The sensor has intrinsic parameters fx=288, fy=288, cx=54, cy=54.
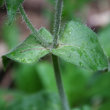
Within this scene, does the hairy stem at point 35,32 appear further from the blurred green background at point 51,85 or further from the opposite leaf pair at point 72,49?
the blurred green background at point 51,85

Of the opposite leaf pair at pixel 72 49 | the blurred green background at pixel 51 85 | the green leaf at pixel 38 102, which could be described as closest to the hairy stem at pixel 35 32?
the opposite leaf pair at pixel 72 49

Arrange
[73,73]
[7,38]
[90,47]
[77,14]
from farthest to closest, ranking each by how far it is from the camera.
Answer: [77,14] < [7,38] < [73,73] < [90,47]

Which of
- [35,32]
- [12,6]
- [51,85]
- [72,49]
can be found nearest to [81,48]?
[72,49]

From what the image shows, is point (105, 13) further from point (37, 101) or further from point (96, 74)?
point (37, 101)

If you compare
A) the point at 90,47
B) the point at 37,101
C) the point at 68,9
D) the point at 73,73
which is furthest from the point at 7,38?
the point at 90,47

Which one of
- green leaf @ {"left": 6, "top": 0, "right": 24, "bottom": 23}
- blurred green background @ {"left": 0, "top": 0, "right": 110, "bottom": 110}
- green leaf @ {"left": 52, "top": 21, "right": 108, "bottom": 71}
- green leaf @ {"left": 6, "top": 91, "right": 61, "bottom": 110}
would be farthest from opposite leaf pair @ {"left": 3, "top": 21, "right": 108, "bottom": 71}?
green leaf @ {"left": 6, "top": 91, "right": 61, "bottom": 110}

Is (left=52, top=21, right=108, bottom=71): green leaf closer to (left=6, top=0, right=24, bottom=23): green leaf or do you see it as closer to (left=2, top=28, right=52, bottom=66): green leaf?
(left=2, top=28, right=52, bottom=66): green leaf

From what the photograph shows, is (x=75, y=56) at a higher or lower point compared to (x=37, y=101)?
higher
